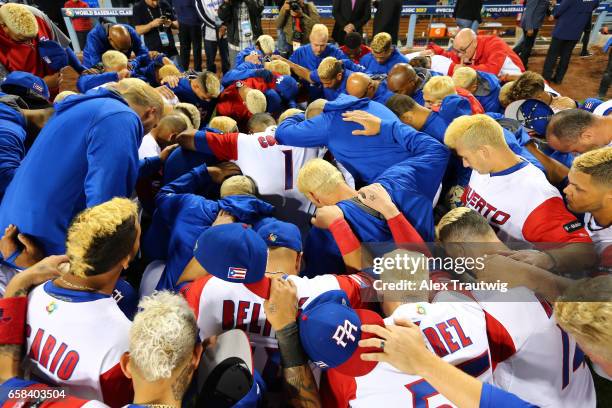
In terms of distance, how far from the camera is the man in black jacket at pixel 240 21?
6594mm

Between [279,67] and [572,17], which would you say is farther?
[572,17]

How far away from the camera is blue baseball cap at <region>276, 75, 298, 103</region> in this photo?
5.10 metres

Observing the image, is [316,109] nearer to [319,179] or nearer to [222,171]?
[222,171]

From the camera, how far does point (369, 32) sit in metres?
11.4

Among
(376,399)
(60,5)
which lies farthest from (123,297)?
(60,5)

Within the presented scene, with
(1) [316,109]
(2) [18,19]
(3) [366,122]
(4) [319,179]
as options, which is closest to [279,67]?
(1) [316,109]

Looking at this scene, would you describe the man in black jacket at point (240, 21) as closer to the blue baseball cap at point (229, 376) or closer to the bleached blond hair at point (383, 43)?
the bleached blond hair at point (383, 43)

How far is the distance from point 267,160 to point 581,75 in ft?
30.0

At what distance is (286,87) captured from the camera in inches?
202

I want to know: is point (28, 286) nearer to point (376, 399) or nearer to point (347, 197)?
point (376, 399)

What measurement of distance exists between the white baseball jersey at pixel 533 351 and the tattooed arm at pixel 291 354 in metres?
0.83

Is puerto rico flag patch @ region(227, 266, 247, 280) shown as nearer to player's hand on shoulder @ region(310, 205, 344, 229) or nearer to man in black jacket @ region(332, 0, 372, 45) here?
player's hand on shoulder @ region(310, 205, 344, 229)

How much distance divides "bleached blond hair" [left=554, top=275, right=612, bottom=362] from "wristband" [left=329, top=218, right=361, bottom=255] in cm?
111

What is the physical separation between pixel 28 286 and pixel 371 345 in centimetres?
150
